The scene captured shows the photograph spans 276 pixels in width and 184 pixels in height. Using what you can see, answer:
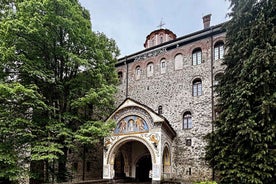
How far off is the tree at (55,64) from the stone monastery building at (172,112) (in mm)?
2439

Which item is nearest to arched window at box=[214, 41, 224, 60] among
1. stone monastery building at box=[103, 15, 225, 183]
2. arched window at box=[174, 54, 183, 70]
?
stone monastery building at box=[103, 15, 225, 183]

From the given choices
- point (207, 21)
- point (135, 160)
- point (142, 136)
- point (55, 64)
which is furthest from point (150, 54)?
point (135, 160)

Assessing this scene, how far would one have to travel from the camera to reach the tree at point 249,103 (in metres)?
7.61

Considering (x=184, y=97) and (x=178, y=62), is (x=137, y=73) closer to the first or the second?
(x=178, y=62)

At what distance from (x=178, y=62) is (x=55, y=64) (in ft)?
26.6

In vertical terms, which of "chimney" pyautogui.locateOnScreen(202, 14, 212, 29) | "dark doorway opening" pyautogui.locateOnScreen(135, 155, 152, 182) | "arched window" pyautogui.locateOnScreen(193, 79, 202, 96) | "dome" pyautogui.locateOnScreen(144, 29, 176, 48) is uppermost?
"dome" pyautogui.locateOnScreen(144, 29, 176, 48)

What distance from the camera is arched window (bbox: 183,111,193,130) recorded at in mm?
14483

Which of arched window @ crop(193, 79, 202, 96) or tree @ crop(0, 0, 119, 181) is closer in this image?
tree @ crop(0, 0, 119, 181)

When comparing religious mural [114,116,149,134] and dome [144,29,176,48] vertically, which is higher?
dome [144,29,176,48]

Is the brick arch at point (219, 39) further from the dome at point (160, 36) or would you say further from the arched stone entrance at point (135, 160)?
the arched stone entrance at point (135, 160)

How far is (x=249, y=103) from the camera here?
27.2ft

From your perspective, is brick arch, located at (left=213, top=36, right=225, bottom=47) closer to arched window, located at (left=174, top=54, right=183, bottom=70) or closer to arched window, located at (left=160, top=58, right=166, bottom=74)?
arched window, located at (left=174, top=54, right=183, bottom=70)

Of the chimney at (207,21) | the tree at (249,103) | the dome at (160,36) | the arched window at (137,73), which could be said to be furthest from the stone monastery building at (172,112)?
the dome at (160,36)

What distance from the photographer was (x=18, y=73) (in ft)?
36.2
